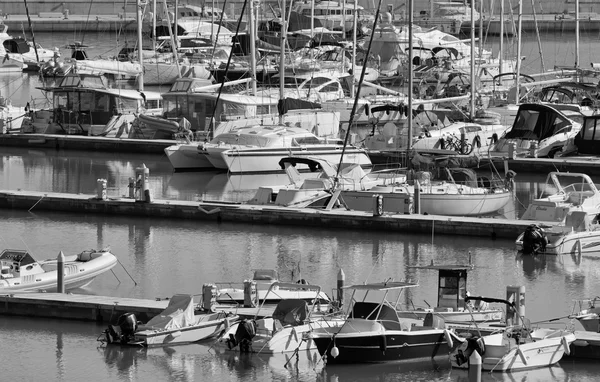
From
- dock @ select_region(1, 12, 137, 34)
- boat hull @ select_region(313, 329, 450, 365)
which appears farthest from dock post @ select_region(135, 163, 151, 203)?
dock @ select_region(1, 12, 137, 34)

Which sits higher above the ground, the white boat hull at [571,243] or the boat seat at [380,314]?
the white boat hull at [571,243]

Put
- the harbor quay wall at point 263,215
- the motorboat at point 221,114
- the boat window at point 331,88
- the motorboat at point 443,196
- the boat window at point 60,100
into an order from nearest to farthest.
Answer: the harbor quay wall at point 263,215 < the motorboat at point 443,196 < the motorboat at point 221,114 < the boat window at point 60,100 < the boat window at point 331,88

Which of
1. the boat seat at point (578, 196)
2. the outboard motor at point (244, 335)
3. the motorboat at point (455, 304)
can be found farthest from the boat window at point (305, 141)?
the outboard motor at point (244, 335)

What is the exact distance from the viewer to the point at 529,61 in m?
91.4

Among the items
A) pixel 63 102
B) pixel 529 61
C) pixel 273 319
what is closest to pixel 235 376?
pixel 273 319

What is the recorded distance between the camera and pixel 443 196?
3812 centimetres

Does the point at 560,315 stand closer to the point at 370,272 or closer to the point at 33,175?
the point at 370,272

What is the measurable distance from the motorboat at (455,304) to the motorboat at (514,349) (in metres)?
1.10

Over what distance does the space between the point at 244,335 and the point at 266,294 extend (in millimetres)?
2235

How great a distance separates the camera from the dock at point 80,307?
85.4 ft

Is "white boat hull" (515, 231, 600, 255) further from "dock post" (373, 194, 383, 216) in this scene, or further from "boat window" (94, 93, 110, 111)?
"boat window" (94, 93, 110, 111)

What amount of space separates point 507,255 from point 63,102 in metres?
26.8

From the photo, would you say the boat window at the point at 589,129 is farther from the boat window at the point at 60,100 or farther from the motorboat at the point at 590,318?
the motorboat at the point at 590,318

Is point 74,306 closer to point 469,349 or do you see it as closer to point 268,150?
point 469,349
